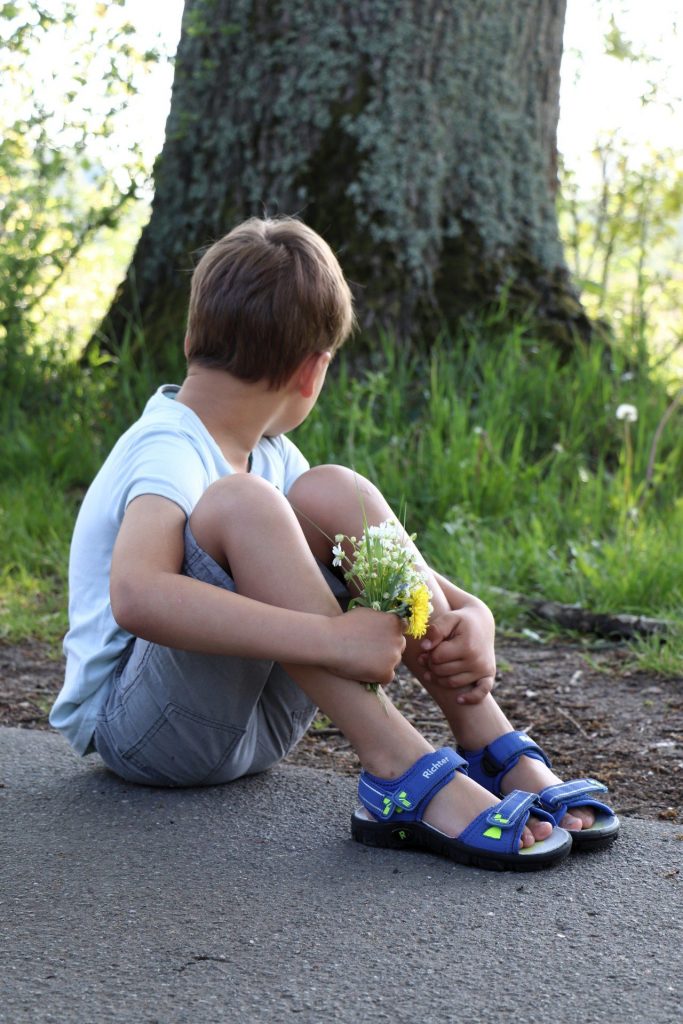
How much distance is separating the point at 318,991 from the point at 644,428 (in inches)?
130

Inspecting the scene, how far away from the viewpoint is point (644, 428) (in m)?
4.47

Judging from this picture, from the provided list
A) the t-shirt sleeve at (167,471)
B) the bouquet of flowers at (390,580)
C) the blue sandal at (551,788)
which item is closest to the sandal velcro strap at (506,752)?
the blue sandal at (551,788)

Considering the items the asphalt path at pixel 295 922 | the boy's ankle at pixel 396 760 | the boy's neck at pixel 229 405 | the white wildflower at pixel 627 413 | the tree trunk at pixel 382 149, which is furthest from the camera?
the tree trunk at pixel 382 149

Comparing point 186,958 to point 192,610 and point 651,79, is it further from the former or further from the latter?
point 651,79

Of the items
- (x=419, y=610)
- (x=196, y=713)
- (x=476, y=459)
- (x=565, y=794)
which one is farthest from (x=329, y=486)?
(x=476, y=459)

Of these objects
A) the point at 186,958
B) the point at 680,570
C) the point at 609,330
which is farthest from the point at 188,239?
the point at 186,958

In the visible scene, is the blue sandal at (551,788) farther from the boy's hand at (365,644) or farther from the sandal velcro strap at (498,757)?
the boy's hand at (365,644)

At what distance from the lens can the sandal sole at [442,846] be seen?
1926 millimetres

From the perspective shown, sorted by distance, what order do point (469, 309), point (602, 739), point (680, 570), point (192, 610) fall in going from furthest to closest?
1. point (469, 309)
2. point (680, 570)
3. point (602, 739)
4. point (192, 610)

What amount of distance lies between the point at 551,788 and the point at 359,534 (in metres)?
0.57

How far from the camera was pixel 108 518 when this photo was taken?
2146 mm

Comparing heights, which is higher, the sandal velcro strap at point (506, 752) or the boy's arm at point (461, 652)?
the boy's arm at point (461, 652)

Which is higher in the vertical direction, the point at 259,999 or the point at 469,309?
the point at 469,309

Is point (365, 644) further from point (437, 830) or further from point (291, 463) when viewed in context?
point (291, 463)
